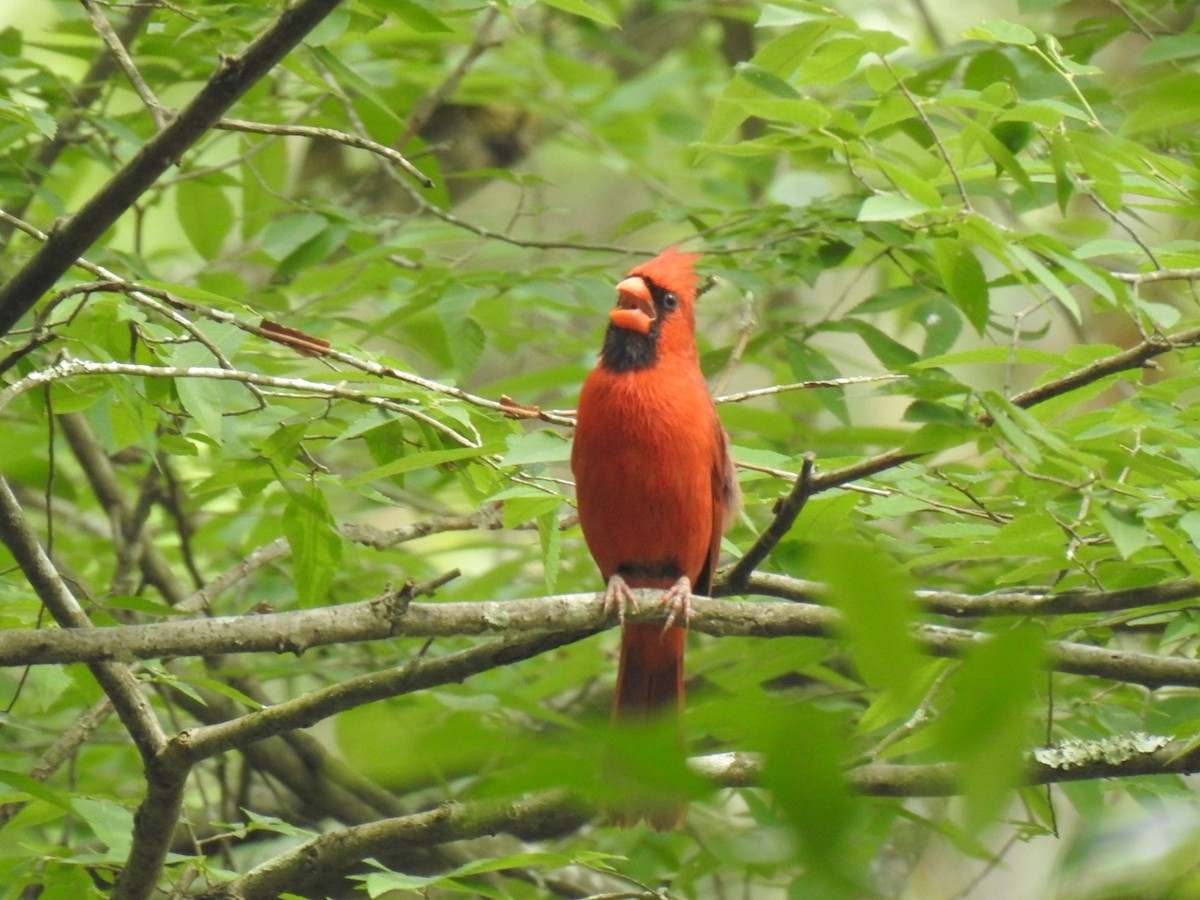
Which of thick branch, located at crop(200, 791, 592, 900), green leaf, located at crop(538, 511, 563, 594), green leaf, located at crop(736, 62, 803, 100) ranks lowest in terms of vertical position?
thick branch, located at crop(200, 791, 592, 900)

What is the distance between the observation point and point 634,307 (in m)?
3.63

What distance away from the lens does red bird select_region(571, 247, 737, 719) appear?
11.1 feet

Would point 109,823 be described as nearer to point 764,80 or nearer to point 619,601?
point 619,601

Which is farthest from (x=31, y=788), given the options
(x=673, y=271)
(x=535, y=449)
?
(x=673, y=271)

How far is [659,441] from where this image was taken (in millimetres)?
3385

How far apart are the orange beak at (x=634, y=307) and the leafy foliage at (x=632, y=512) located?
0.09m

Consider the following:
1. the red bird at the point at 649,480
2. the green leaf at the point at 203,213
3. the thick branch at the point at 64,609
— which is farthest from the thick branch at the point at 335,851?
the green leaf at the point at 203,213

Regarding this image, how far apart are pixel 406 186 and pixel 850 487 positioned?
2082 mm

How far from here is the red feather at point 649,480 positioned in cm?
337

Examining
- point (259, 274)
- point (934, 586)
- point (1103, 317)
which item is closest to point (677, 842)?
point (934, 586)

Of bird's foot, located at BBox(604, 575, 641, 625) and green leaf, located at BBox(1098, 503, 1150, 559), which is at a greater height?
green leaf, located at BBox(1098, 503, 1150, 559)

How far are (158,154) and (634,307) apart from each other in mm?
1764

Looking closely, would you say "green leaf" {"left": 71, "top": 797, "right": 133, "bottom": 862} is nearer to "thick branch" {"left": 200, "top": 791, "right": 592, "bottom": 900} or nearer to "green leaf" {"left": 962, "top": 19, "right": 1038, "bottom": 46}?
"thick branch" {"left": 200, "top": 791, "right": 592, "bottom": 900}

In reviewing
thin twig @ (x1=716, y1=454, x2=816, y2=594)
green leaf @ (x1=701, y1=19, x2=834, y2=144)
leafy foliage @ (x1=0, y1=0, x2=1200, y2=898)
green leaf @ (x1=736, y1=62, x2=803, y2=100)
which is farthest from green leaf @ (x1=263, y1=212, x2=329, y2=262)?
thin twig @ (x1=716, y1=454, x2=816, y2=594)
